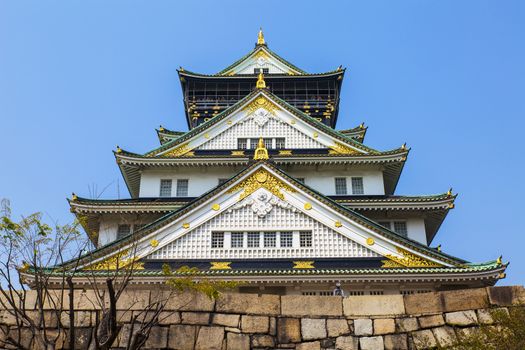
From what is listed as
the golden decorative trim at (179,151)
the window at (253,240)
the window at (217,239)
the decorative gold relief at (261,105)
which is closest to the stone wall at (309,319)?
the window at (217,239)

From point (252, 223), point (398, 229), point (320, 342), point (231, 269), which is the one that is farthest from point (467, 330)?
point (398, 229)

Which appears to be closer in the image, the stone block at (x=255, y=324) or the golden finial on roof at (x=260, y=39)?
the stone block at (x=255, y=324)

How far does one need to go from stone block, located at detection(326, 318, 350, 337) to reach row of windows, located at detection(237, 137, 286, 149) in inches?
720

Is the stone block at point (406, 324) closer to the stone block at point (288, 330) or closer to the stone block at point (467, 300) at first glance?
the stone block at point (467, 300)

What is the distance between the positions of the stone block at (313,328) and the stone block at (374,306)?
0.51 m

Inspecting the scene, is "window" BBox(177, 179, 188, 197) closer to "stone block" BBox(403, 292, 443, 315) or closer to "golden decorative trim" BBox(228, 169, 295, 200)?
"golden decorative trim" BBox(228, 169, 295, 200)

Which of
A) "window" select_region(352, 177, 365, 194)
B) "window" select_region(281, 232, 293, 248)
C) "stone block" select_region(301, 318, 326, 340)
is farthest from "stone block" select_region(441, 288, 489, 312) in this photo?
"window" select_region(352, 177, 365, 194)

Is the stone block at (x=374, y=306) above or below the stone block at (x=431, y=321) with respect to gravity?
above

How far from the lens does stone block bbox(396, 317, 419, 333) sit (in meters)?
10.4

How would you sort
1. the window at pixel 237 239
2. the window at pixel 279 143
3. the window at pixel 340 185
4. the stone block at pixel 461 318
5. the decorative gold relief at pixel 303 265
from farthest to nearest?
the window at pixel 279 143 < the window at pixel 340 185 < the window at pixel 237 239 < the decorative gold relief at pixel 303 265 < the stone block at pixel 461 318

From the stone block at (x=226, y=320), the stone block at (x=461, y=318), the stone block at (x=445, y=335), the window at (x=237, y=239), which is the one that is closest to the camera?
the stone block at (x=445, y=335)

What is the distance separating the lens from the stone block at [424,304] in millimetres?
10445

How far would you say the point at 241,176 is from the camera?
70.3ft

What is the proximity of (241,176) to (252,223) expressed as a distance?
5.95 feet
